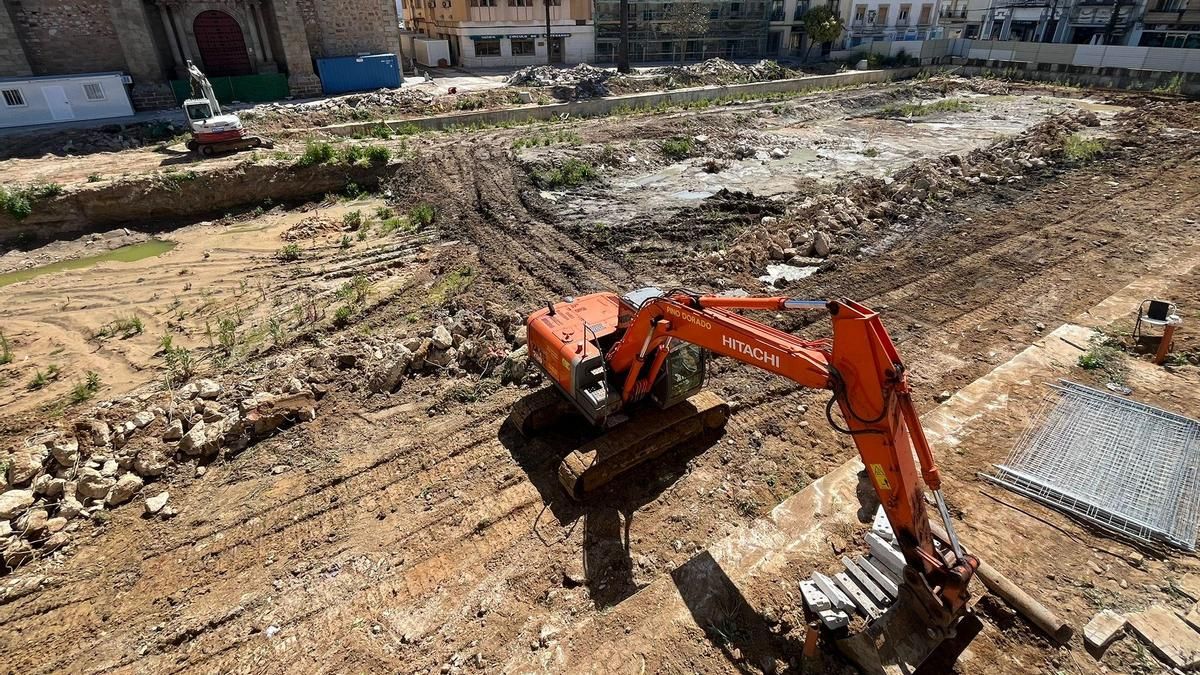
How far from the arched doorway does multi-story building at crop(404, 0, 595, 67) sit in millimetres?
15210

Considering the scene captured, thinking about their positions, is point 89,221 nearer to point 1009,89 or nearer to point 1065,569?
point 1065,569

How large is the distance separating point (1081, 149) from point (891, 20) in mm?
40551

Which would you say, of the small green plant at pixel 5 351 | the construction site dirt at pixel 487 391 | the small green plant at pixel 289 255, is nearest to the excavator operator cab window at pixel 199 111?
the construction site dirt at pixel 487 391

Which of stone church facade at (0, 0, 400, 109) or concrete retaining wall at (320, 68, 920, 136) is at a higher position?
stone church facade at (0, 0, 400, 109)

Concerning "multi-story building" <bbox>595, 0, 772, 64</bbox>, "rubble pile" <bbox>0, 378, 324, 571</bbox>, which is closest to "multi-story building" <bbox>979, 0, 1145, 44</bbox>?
"multi-story building" <bbox>595, 0, 772, 64</bbox>

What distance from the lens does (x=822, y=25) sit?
44.7 metres

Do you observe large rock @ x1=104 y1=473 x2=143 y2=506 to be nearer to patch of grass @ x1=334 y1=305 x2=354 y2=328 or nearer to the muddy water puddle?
patch of grass @ x1=334 y1=305 x2=354 y2=328

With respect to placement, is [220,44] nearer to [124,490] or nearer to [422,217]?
[422,217]

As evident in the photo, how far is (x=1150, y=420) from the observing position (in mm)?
7977

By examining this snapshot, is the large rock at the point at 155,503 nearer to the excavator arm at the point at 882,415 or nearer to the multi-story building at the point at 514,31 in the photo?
the excavator arm at the point at 882,415

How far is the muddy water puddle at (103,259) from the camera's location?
1509cm

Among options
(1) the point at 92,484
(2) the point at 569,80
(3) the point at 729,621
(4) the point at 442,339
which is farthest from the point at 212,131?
(3) the point at 729,621

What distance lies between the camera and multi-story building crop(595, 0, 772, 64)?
4553cm

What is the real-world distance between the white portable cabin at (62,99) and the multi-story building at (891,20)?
2011 inches
